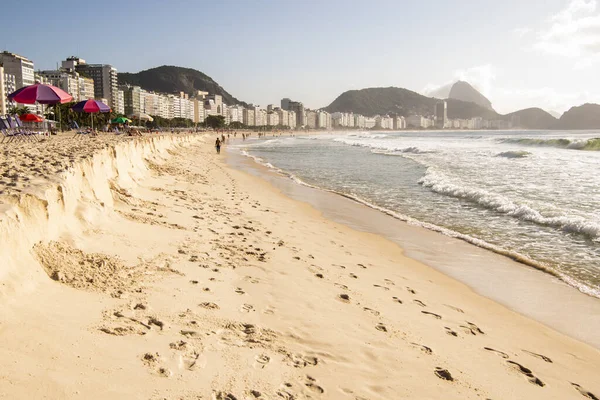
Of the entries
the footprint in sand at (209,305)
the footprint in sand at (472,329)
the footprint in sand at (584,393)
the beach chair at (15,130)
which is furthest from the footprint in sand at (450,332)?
the beach chair at (15,130)

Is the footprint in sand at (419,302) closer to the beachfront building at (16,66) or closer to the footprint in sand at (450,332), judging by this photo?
the footprint in sand at (450,332)

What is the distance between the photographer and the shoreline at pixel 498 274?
4.73 metres

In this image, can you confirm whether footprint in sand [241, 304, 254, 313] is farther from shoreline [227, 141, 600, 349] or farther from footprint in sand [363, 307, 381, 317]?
shoreline [227, 141, 600, 349]

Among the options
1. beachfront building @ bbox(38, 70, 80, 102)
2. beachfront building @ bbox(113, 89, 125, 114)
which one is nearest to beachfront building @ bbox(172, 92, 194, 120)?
beachfront building @ bbox(113, 89, 125, 114)

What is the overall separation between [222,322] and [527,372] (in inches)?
104

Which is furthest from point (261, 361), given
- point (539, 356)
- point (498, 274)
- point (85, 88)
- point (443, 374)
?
point (85, 88)

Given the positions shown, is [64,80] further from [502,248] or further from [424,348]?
[424,348]

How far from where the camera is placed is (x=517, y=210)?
998 cm

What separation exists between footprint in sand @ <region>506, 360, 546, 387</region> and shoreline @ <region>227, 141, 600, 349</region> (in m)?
1.26

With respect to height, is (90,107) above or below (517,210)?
above

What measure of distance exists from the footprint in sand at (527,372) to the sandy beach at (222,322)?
0.01 metres

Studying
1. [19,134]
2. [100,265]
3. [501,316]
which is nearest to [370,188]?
[501,316]

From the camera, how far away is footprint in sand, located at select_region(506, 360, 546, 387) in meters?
3.27

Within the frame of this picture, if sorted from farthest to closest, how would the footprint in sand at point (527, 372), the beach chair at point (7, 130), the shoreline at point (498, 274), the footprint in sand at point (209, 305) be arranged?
the beach chair at point (7, 130), the shoreline at point (498, 274), the footprint in sand at point (209, 305), the footprint in sand at point (527, 372)
